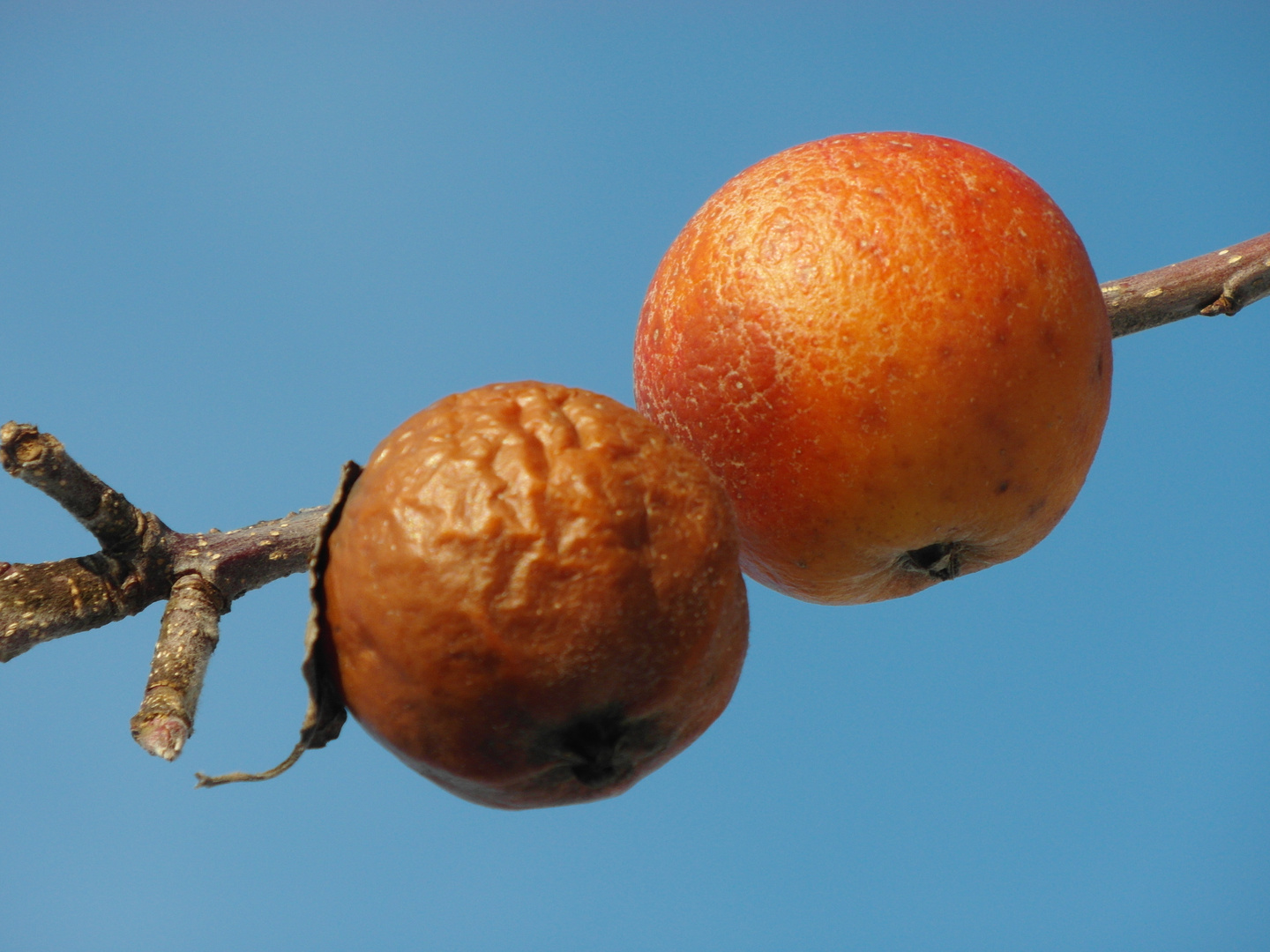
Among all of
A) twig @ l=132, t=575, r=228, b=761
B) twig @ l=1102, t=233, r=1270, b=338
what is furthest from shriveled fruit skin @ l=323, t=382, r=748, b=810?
twig @ l=1102, t=233, r=1270, b=338

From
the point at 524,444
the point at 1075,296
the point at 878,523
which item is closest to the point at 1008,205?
the point at 1075,296

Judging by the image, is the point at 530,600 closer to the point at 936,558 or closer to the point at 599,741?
the point at 599,741

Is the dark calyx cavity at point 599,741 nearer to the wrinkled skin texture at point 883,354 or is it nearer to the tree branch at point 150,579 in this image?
the tree branch at point 150,579

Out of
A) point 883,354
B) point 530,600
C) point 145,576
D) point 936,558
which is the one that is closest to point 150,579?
point 145,576

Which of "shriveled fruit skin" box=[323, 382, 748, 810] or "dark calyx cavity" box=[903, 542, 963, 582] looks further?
"dark calyx cavity" box=[903, 542, 963, 582]

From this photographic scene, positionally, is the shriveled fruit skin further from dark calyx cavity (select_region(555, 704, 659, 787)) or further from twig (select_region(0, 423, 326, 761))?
twig (select_region(0, 423, 326, 761))

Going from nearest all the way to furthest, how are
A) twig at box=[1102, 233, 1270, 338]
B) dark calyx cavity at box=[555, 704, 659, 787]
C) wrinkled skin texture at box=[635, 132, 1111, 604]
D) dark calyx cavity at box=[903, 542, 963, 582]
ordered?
dark calyx cavity at box=[555, 704, 659, 787]
wrinkled skin texture at box=[635, 132, 1111, 604]
dark calyx cavity at box=[903, 542, 963, 582]
twig at box=[1102, 233, 1270, 338]

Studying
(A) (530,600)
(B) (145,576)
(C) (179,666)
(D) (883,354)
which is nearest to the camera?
(A) (530,600)
